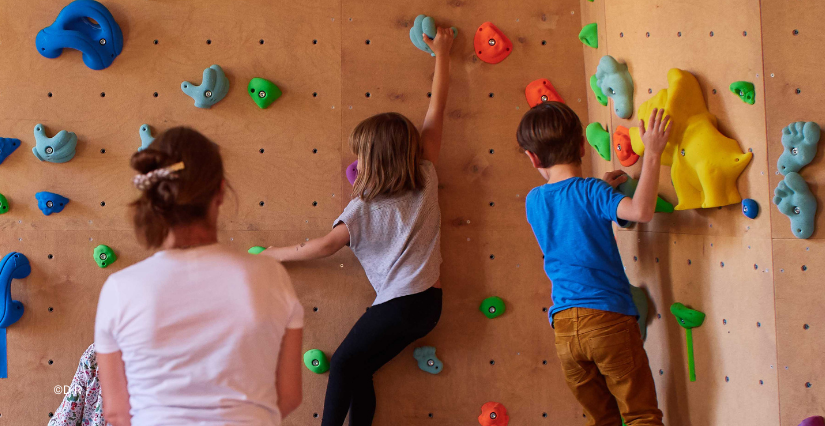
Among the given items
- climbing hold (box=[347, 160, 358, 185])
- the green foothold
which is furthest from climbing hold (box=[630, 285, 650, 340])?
the green foothold

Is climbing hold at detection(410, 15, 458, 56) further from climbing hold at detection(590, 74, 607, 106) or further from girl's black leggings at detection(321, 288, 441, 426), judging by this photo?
girl's black leggings at detection(321, 288, 441, 426)

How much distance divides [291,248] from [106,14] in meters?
1.05

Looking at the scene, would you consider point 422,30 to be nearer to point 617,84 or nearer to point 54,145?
point 617,84

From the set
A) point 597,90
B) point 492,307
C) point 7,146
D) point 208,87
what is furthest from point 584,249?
point 7,146

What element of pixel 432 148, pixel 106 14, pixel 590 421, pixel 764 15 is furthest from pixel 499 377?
pixel 106 14

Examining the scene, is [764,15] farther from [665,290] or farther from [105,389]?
[105,389]

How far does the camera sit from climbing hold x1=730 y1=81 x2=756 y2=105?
134 centimetres

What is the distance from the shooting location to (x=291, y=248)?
6.47ft

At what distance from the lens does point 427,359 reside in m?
2.03

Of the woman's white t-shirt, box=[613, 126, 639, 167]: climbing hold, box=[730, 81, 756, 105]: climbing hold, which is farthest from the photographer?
box=[613, 126, 639, 167]: climbing hold

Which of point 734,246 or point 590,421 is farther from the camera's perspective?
point 590,421

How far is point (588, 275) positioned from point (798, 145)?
57 cm

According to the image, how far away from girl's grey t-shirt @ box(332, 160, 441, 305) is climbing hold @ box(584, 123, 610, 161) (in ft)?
1.99

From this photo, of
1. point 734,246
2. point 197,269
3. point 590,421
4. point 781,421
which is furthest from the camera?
point 590,421
